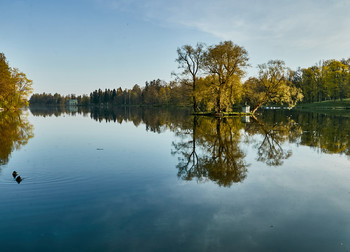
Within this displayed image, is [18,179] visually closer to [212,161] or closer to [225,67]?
[212,161]

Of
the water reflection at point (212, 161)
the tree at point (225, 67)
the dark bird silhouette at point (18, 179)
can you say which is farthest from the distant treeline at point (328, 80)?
the dark bird silhouette at point (18, 179)

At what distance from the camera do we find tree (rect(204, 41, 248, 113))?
43781 millimetres

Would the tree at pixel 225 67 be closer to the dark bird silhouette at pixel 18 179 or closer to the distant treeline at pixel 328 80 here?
the dark bird silhouette at pixel 18 179

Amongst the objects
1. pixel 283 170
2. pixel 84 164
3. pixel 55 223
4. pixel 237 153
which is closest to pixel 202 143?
pixel 237 153

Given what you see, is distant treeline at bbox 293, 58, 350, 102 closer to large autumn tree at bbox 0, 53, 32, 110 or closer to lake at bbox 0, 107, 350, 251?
lake at bbox 0, 107, 350, 251

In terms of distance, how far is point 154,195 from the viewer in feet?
26.9

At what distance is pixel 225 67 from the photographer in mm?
44969

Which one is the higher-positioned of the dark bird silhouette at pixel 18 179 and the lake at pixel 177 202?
the dark bird silhouette at pixel 18 179

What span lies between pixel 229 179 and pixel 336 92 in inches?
3655

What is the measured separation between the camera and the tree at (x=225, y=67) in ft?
144

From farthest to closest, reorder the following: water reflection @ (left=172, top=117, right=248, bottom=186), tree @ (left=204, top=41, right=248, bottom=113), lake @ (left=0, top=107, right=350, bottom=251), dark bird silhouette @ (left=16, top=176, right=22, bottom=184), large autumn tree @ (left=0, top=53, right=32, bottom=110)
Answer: large autumn tree @ (left=0, top=53, right=32, bottom=110) → tree @ (left=204, top=41, right=248, bottom=113) → water reflection @ (left=172, top=117, right=248, bottom=186) → dark bird silhouette @ (left=16, top=176, right=22, bottom=184) → lake @ (left=0, top=107, right=350, bottom=251)

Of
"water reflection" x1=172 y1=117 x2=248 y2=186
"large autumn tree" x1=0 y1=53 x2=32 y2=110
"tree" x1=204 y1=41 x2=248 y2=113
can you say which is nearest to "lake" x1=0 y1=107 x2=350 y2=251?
"water reflection" x1=172 y1=117 x2=248 y2=186

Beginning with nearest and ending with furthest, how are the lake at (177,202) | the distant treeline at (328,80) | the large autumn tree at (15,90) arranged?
the lake at (177,202), the large autumn tree at (15,90), the distant treeline at (328,80)

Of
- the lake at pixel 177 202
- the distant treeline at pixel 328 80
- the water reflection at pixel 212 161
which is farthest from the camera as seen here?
the distant treeline at pixel 328 80
